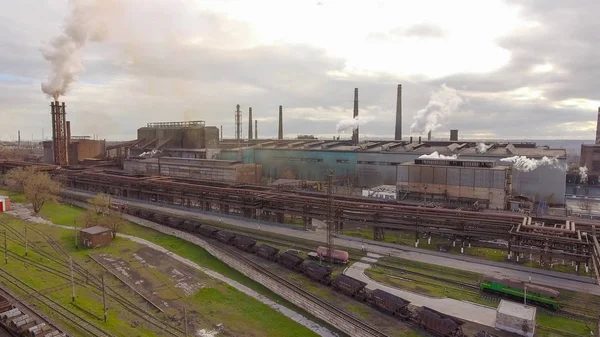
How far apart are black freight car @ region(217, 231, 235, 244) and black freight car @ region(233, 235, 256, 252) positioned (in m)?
0.63

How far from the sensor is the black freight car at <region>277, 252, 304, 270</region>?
104ft

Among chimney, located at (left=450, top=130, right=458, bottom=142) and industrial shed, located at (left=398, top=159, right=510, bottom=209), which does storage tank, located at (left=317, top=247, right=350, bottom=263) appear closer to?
industrial shed, located at (left=398, top=159, right=510, bottom=209)

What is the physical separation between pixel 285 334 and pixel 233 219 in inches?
1119

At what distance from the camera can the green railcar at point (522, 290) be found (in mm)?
24719

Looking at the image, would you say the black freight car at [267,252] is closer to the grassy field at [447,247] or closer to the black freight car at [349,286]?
the black freight car at [349,286]

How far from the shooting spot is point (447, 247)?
1469 inches

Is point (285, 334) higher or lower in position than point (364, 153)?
lower

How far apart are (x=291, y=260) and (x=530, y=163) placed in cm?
4499

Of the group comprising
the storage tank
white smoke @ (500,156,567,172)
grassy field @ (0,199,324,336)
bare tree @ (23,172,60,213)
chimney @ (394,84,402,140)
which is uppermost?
chimney @ (394,84,402,140)

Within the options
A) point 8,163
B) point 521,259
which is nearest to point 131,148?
point 8,163

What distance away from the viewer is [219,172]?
7169 cm

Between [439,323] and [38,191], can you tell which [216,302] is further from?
[38,191]

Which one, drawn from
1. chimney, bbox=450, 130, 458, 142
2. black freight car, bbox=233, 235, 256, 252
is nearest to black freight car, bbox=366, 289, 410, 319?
black freight car, bbox=233, 235, 256, 252

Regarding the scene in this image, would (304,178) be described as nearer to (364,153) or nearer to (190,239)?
(364,153)
